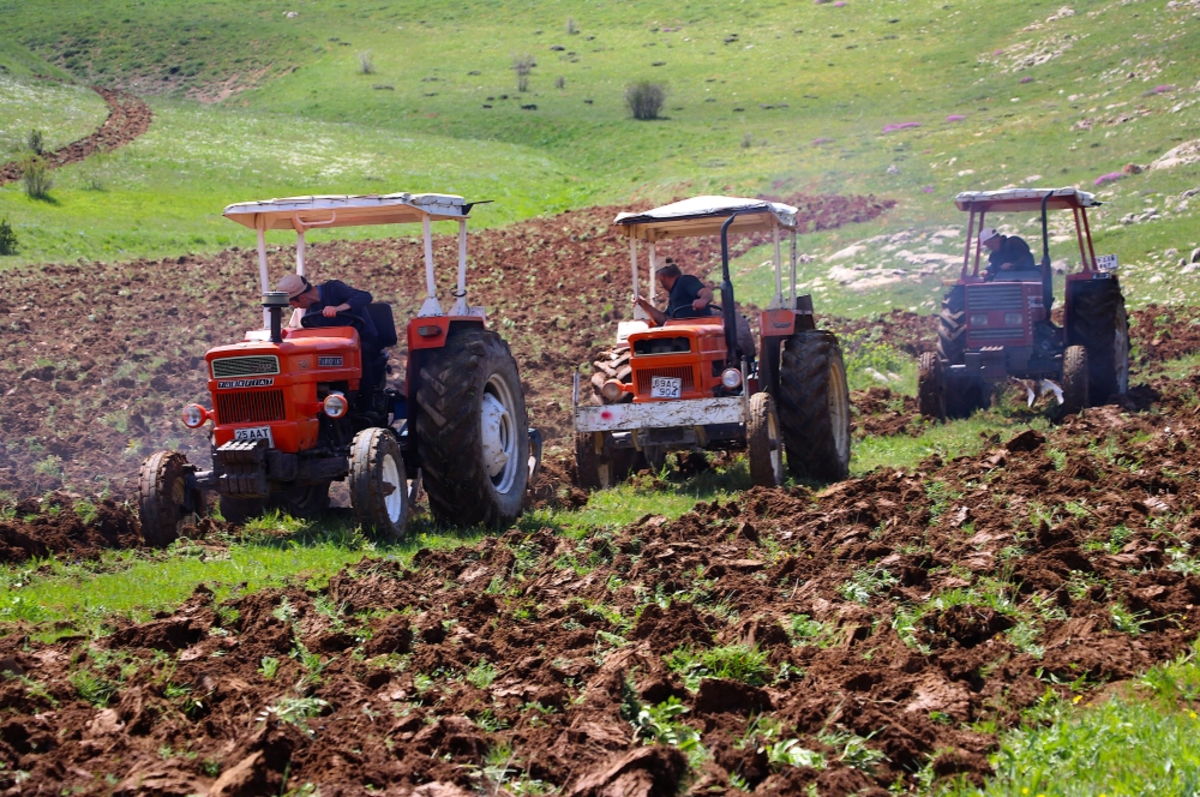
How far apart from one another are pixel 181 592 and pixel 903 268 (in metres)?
17.4

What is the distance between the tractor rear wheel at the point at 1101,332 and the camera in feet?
46.2

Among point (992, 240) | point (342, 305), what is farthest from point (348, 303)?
point (992, 240)

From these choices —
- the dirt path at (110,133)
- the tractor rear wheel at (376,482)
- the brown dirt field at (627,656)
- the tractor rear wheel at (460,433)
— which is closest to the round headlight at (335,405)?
the tractor rear wheel at (376,482)

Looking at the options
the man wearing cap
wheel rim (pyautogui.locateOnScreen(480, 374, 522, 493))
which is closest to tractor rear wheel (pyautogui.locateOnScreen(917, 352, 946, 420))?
the man wearing cap

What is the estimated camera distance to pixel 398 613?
20.9 feet

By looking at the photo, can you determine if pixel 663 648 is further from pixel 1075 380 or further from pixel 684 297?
pixel 1075 380

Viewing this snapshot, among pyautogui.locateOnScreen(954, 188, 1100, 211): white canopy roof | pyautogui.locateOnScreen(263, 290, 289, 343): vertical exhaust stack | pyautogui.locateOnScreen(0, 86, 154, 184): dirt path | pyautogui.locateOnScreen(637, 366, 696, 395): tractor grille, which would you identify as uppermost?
pyautogui.locateOnScreen(0, 86, 154, 184): dirt path

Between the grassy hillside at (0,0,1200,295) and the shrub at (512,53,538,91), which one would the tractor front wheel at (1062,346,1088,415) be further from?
the shrub at (512,53,538,91)

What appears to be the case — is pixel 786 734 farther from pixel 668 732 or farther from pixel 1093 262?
pixel 1093 262

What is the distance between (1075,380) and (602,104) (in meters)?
41.5

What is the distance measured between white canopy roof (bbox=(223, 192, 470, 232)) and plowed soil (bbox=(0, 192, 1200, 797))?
2.54 m

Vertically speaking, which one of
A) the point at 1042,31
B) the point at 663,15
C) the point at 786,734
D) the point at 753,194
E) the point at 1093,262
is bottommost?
the point at 786,734

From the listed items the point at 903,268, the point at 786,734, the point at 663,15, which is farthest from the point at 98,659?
the point at 663,15

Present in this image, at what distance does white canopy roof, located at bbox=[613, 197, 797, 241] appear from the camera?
1097cm
